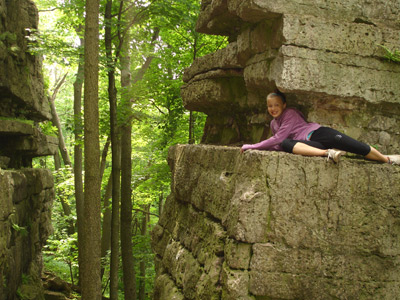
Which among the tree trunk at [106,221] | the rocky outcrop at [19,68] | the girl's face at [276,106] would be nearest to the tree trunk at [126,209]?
the rocky outcrop at [19,68]

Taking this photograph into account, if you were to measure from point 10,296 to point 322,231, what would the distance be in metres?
6.94

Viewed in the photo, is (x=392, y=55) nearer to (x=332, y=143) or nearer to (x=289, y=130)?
(x=332, y=143)

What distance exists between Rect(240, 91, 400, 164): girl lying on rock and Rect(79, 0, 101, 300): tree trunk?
407cm

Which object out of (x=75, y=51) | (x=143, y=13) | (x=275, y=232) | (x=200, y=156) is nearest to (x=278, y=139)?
(x=275, y=232)

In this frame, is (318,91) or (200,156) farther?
(200,156)

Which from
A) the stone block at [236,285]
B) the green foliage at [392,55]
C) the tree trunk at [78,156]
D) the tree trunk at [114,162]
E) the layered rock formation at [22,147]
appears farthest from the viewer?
the tree trunk at [78,156]

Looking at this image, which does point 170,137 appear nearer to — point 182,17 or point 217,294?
point 182,17

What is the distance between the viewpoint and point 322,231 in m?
3.52

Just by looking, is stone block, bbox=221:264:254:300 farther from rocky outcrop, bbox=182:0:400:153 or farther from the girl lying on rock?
rocky outcrop, bbox=182:0:400:153

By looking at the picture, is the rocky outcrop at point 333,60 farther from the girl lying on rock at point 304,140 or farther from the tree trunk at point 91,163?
the tree trunk at point 91,163

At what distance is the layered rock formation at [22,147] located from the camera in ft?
27.1

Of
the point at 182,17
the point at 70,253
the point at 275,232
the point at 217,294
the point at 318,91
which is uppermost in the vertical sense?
the point at 182,17

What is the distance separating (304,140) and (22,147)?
7369mm

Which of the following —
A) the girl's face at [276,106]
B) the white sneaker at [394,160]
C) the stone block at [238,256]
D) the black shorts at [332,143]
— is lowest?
the stone block at [238,256]
